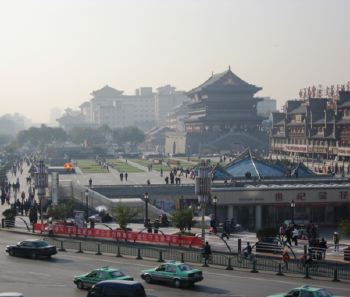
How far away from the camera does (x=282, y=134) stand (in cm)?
12700

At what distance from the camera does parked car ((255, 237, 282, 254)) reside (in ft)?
110

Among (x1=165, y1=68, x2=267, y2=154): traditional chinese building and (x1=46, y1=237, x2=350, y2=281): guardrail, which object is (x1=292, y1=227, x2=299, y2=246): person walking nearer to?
(x1=46, y1=237, x2=350, y2=281): guardrail

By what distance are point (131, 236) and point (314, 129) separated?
7965cm

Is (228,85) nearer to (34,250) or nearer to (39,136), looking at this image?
(39,136)

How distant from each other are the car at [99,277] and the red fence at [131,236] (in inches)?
395

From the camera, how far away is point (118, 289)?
2344cm

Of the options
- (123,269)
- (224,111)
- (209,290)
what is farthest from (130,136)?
(209,290)

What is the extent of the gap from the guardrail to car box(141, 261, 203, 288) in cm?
444

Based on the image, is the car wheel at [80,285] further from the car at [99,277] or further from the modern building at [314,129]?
the modern building at [314,129]

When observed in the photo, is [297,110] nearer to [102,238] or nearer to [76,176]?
[76,176]

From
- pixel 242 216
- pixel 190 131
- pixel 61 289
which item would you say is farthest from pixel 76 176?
pixel 190 131

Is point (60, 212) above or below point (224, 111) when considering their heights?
below

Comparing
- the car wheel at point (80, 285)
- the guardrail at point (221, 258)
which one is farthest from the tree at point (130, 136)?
the car wheel at point (80, 285)

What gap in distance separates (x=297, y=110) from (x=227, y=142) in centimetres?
2497
